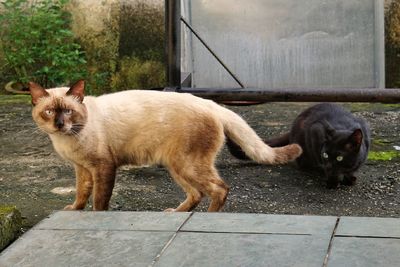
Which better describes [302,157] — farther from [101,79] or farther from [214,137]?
[101,79]

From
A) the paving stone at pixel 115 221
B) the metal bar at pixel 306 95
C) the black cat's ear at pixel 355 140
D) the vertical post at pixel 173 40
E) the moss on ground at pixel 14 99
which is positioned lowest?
the paving stone at pixel 115 221

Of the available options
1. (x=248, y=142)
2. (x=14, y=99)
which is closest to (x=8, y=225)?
(x=248, y=142)

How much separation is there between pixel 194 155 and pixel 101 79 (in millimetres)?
4071

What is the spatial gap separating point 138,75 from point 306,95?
9.93ft

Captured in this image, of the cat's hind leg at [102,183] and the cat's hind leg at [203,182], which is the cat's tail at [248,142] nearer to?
the cat's hind leg at [203,182]

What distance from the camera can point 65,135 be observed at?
4.07 metres

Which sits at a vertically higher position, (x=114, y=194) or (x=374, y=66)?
(x=374, y=66)

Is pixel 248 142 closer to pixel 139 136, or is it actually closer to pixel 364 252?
pixel 139 136

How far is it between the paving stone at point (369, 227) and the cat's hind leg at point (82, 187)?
1424 mm

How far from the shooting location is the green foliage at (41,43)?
775 cm

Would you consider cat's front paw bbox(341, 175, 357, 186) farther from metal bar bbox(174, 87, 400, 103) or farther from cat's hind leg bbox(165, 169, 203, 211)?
cat's hind leg bbox(165, 169, 203, 211)

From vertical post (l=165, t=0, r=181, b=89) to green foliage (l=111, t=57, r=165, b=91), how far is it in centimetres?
243

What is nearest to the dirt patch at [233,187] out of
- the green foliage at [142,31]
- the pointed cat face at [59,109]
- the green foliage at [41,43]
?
the pointed cat face at [59,109]

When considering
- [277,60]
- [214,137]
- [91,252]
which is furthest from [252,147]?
[277,60]
